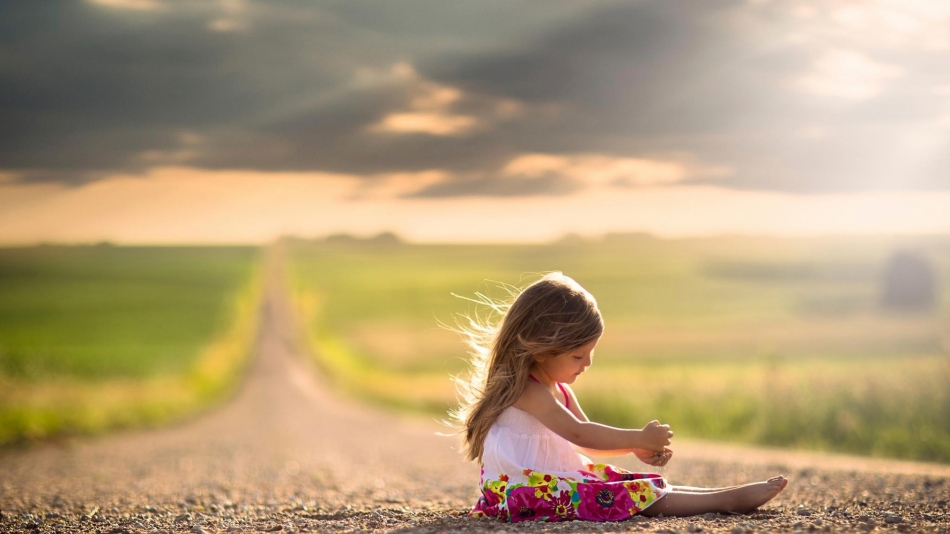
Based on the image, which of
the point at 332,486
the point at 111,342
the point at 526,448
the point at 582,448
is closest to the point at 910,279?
the point at 111,342

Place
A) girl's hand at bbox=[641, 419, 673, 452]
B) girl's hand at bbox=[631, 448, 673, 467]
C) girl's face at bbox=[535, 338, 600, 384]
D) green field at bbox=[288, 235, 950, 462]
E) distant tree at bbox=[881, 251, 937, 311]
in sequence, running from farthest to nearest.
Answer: distant tree at bbox=[881, 251, 937, 311], green field at bbox=[288, 235, 950, 462], girl's face at bbox=[535, 338, 600, 384], girl's hand at bbox=[631, 448, 673, 467], girl's hand at bbox=[641, 419, 673, 452]

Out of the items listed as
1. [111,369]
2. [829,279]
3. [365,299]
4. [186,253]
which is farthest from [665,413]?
[186,253]

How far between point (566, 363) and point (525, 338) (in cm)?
28

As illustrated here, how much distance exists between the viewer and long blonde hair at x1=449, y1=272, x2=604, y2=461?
14.8 feet

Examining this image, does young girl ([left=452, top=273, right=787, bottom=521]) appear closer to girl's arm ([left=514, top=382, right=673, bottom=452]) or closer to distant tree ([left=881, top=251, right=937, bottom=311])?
girl's arm ([left=514, top=382, right=673, bottom=452])

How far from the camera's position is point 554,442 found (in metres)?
4.62

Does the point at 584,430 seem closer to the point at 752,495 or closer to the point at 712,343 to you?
the point at 752,495

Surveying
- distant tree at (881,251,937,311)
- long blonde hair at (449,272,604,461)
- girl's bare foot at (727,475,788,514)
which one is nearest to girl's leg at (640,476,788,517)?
girl's bare foot at (727,475,788,514)

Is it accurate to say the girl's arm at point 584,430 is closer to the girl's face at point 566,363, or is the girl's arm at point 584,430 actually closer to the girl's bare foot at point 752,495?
the girl's face at point 566,363

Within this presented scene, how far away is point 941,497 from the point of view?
564 centimetres

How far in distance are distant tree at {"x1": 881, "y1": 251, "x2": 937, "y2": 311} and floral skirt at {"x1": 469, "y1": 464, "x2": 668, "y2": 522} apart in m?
52.3

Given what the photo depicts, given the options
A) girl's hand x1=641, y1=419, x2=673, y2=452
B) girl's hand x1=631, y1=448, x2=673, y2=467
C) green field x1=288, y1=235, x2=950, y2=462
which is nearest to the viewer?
girl's hand x1=641, y1=419, x2=673, y2=452

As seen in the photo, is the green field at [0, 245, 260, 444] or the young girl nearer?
the young girl

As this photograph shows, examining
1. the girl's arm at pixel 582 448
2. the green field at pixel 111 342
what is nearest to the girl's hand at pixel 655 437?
the girl's arm at pixel 582 448
